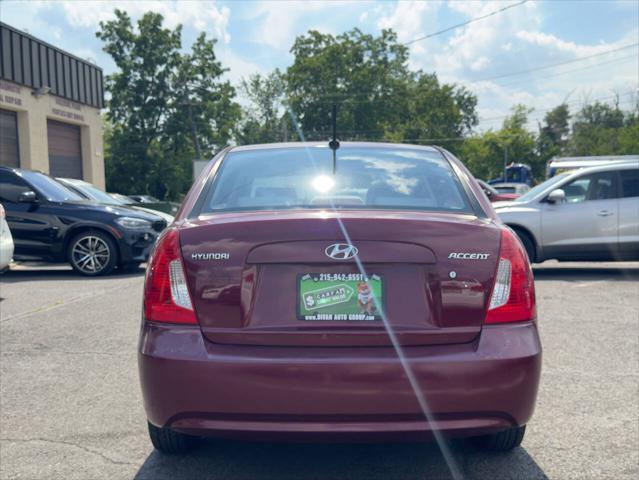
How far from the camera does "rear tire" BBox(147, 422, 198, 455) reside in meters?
3.17

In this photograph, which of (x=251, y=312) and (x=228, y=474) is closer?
(x=251, y=312)

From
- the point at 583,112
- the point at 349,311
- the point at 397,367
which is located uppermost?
the point at 583,112

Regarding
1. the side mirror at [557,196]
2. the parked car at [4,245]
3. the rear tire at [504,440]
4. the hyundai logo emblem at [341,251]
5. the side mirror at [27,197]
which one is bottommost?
the rear tire at [504,440]

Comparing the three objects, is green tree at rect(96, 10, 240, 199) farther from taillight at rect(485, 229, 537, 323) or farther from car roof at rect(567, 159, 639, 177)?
taillight at rect(485, 229, 537, 323)

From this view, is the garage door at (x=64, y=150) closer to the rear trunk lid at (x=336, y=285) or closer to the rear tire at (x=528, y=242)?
the rear tire at (x=528, y=242)

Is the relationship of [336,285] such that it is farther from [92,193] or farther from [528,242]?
[92,193]

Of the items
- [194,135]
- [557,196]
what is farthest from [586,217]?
[194,135]

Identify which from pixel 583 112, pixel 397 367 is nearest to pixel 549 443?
pixel 397 367

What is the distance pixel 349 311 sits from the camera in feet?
8.97

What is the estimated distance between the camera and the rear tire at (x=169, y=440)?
3168 millimetres

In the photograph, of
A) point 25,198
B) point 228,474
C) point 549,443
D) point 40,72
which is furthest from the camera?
point 40,72

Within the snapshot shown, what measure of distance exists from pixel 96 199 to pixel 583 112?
3796 inches

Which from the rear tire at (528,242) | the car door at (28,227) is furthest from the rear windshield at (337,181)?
the car door at (28,227)

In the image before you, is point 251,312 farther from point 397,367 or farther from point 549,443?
point 549,443
